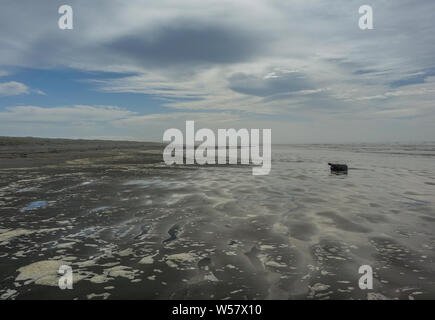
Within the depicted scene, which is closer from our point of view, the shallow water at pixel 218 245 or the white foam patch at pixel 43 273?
the shallow water at pixel 218 245

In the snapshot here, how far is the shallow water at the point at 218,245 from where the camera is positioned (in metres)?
4.55

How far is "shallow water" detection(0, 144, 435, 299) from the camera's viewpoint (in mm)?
4547

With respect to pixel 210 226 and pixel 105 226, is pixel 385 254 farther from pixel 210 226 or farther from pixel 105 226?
pixel 105 226

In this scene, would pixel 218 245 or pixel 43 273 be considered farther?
pixel 218 245

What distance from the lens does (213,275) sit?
500 cm

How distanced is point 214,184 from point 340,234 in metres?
9.32

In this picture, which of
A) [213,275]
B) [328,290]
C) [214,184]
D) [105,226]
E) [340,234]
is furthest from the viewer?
[214,184]

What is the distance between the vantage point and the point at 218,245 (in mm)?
6527

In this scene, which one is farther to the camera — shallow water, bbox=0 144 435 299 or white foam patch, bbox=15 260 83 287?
white foam patch, bbox=15 260 83 287
